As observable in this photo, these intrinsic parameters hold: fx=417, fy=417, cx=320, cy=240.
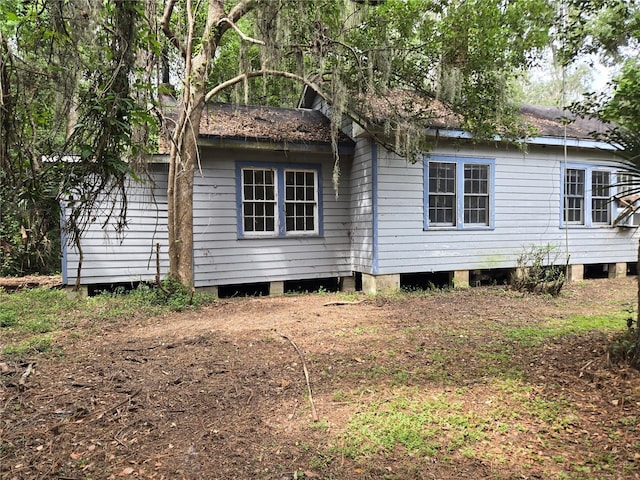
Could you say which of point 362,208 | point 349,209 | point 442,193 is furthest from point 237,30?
point 442,193

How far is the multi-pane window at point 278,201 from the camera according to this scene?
8766 mm

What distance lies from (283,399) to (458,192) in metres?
7.12

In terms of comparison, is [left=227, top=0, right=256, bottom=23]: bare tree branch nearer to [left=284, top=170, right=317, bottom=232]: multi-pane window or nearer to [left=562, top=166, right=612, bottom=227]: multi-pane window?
[left=284, top=170, right=317, bottom=232]: multi-pane window

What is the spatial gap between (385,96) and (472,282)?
15.9 feet

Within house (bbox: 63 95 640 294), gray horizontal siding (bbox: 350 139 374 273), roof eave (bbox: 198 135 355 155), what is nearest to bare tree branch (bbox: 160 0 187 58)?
house (bbox: 63 95 640 294)

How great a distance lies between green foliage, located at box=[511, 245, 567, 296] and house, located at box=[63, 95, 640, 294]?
1.05 feet

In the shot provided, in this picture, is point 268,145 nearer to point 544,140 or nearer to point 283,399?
point 283,399

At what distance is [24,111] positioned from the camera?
2.57 m

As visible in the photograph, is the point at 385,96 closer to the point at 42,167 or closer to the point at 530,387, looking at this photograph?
the point at 530,387

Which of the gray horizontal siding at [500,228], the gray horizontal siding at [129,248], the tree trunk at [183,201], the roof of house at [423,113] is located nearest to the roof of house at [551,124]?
the roof of house at [423,113]

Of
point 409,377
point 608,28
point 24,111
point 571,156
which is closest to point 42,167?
point 24,111

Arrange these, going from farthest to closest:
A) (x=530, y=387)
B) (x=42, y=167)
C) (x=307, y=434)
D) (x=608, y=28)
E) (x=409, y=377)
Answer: (x=608, y=28) < (x=409, y=377) < (x=530, y=387) < (x=307, y=434) < (x=42, y=167)

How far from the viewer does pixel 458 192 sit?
9.28 meters

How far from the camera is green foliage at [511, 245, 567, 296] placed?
8359 millimetres
